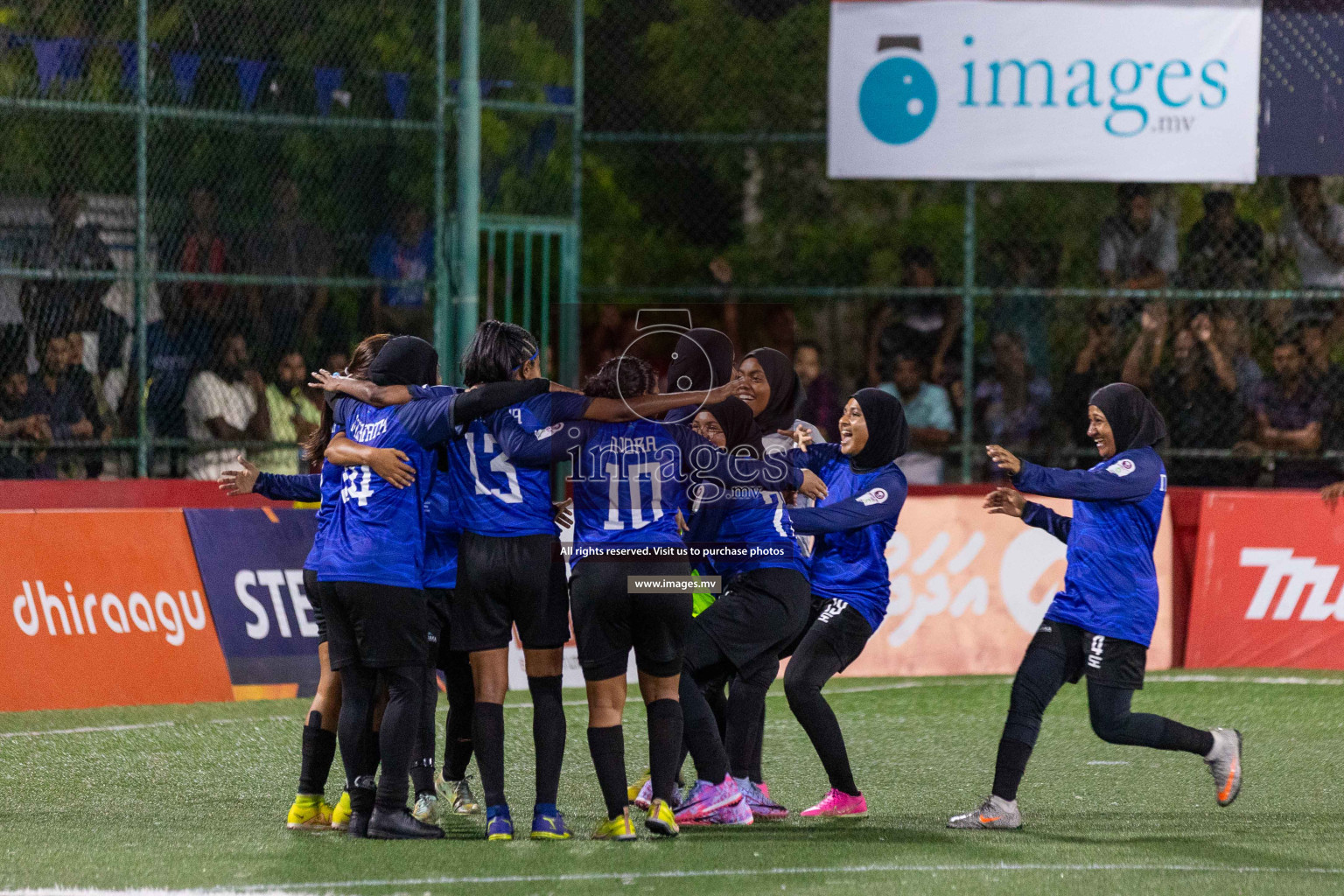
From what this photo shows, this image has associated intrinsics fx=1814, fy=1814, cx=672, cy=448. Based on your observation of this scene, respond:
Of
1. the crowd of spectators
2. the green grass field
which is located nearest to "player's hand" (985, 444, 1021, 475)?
the green grass field

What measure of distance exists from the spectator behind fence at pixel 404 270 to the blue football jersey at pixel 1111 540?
7.91m

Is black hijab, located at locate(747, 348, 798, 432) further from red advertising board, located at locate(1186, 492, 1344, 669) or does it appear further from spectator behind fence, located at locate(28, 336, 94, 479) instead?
spectator behind fence, located at locate(28, 336, 94, 479)

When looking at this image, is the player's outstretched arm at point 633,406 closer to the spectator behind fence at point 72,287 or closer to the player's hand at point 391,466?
the player's hand at point 391,466

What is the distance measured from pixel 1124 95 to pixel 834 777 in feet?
30.3

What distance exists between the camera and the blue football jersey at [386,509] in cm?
680

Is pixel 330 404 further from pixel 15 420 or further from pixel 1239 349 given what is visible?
pixel 1239 349

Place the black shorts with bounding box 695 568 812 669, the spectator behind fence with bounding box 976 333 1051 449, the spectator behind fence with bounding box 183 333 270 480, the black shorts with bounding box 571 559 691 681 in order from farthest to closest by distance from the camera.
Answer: the spectator behind fence with bounding box 976 333 1051 449, the spectator behind fence with bounding box 183 333 270 480, the black shorts with bounding box 695 568 812 669, the black shorts with bounding box 571 559 691 681

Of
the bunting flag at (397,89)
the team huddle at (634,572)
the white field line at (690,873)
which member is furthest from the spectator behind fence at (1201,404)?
the white field line at (690,873)

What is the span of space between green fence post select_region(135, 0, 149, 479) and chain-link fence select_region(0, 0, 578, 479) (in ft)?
0.05

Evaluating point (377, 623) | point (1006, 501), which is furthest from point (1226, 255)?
point (377, 623)

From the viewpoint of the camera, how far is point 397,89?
14.7 m

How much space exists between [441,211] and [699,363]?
7.66m

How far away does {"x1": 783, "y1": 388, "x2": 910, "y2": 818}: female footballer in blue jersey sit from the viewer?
730 centimetres

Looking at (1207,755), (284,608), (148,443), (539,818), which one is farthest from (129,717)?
(1207,755)
